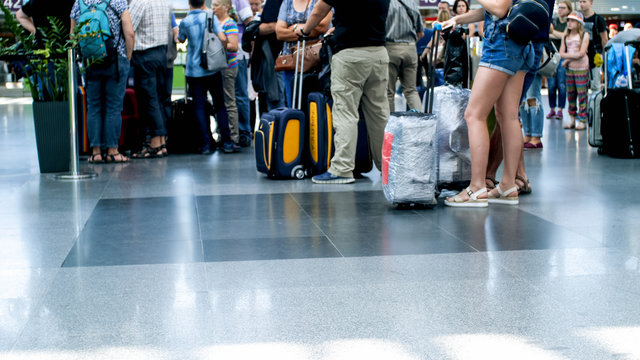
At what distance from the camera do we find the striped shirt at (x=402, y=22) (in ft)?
23.9

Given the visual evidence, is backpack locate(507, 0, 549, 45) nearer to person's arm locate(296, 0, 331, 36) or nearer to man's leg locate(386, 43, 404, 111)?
person's arm locate(296, 0, 331, 36)

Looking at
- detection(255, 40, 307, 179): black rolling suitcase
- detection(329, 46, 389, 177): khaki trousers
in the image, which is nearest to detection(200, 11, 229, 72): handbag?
detection(255, 40, 307, 179): black rolling suitcase

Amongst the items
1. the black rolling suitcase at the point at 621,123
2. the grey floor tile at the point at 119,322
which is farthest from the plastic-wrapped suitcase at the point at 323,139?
the grey floor tile at the point at 119,322

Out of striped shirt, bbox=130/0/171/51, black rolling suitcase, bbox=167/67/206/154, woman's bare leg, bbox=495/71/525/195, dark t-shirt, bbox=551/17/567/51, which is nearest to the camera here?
woman's bare leg, bbox=495/71/525/195

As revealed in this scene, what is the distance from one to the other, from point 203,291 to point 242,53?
6.96 m

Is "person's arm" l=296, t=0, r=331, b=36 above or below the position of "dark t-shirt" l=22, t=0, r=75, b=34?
below

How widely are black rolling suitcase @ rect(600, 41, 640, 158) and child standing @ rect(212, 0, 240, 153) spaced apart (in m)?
3.78

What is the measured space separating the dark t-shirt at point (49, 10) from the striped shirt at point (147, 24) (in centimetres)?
71

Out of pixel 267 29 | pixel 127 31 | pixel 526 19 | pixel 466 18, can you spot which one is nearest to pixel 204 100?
pixel 267 29

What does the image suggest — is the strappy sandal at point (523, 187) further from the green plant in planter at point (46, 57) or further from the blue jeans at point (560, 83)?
the blue jeans at point (560, 83)

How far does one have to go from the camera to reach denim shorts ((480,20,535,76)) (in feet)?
17.0

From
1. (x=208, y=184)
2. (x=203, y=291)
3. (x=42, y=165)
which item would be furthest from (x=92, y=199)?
(x=203, y=291)

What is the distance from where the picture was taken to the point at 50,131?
7.33 metres

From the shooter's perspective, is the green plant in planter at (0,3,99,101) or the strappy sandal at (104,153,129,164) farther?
the strappy sandal at (104,153,129,164)
